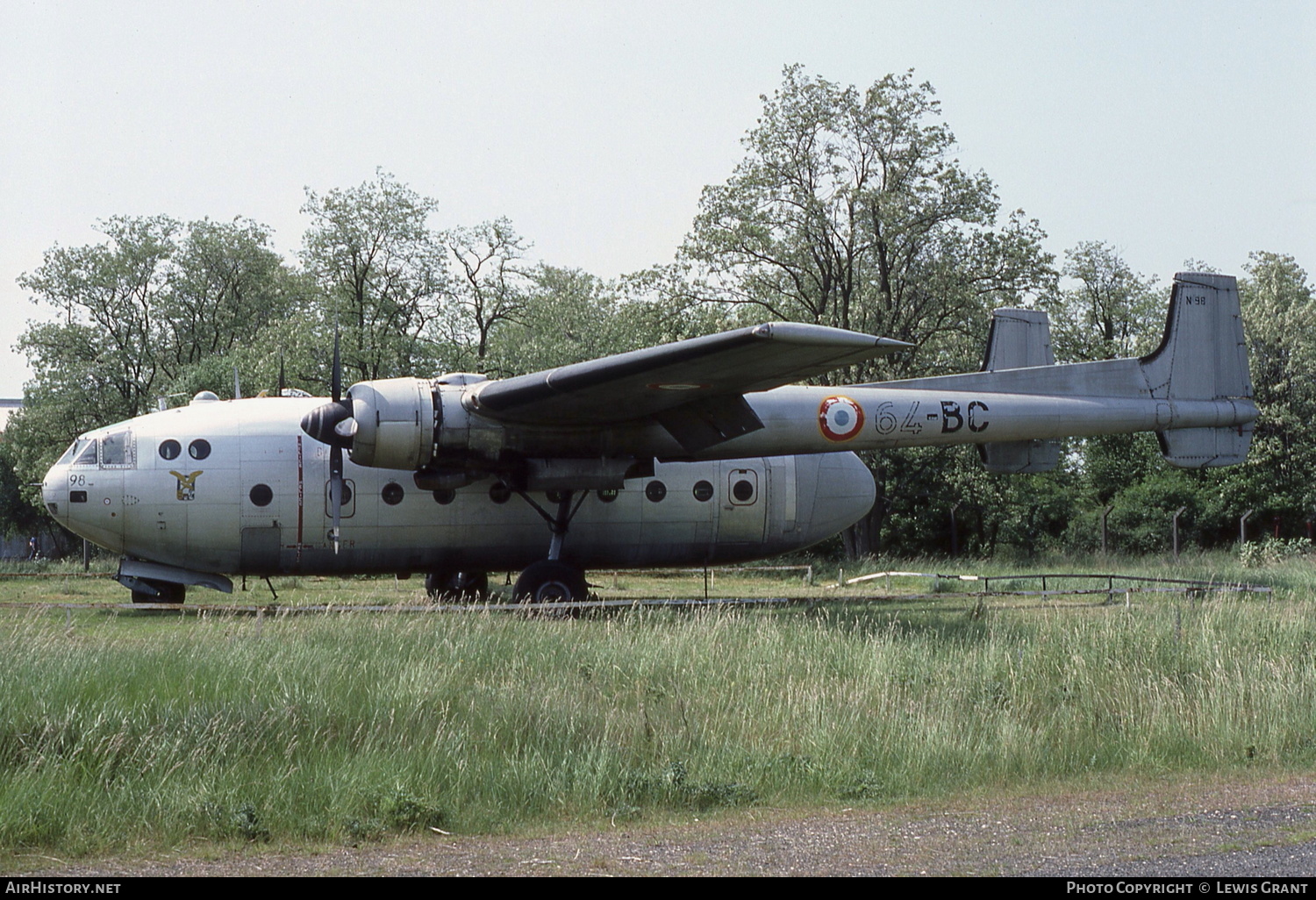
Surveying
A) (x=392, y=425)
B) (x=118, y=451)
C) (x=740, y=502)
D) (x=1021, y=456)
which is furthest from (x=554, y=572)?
(x=1021, y=456)

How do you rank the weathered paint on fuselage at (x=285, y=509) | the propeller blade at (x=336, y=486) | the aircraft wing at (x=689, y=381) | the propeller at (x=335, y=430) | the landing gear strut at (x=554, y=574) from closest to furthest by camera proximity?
the aircraft wing at (x=689, y=381)
the propeller at (x=335, y=430)
the propeller blade at (x=336, y=486)
the weathered paint on fuselage at (x=285, y=509)
the landing gear strut at (x=554, y=574)

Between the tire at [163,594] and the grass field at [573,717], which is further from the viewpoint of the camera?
the tire at [163,594]

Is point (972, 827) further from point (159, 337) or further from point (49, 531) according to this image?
point (49, 531)

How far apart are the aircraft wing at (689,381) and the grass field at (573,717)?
3.18 meters

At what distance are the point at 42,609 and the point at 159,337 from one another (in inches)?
1766

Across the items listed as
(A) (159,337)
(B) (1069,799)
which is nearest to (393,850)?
(B) (1069,799)

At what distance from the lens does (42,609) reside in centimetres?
1484

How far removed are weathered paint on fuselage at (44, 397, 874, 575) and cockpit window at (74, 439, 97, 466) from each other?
10 cm

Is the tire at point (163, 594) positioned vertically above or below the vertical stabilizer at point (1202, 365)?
below

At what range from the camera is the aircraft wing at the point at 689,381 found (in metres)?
13.5

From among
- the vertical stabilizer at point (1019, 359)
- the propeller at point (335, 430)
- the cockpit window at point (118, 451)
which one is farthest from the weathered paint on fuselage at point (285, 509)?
the vertical stabilizer at point (1019, 359)

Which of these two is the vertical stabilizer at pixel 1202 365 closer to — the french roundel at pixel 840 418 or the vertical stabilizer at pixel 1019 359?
the vertical stabilizer at pixel 1019 359

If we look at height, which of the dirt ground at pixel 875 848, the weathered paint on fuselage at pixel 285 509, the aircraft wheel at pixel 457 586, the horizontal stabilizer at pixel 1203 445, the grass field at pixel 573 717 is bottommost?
the dirt ground at pixel 875 848

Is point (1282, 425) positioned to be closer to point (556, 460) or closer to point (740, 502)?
point (740, 502)
